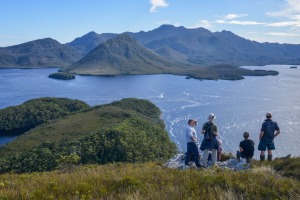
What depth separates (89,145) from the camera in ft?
347

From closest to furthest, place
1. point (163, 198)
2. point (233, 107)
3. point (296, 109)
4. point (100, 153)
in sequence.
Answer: point (163, 198) < point (100, 153) < point (296, 109) < point (233, 107)

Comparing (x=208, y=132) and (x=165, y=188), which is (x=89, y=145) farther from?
(x=165, y=188)

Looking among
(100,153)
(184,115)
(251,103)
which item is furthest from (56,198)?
(251,103)

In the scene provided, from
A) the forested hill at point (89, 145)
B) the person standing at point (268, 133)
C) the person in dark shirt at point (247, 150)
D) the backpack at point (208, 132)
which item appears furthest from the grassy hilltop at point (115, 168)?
the backpack at point (208, 132)

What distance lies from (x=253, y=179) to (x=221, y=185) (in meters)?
1.45

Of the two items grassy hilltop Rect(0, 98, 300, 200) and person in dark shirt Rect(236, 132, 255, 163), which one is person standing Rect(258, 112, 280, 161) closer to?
person in dark shirt Rect(236, 132, 255, 163)

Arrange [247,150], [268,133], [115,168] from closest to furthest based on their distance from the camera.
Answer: [115,168] < [247,150] < [268,133]

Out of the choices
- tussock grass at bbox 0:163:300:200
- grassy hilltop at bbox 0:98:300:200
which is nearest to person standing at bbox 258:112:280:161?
grassy hilltop at bbox 0:98:300:200

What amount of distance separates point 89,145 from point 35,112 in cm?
8283

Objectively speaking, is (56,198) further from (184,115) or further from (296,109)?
(296,109)

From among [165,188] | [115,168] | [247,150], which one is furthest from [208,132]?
[165,188]

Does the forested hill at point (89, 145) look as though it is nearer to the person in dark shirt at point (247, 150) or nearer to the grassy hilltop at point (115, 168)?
the grassy hilltop at point (115, 168)

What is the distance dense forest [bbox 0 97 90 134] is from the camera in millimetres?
166100

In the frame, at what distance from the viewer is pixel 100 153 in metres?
106
